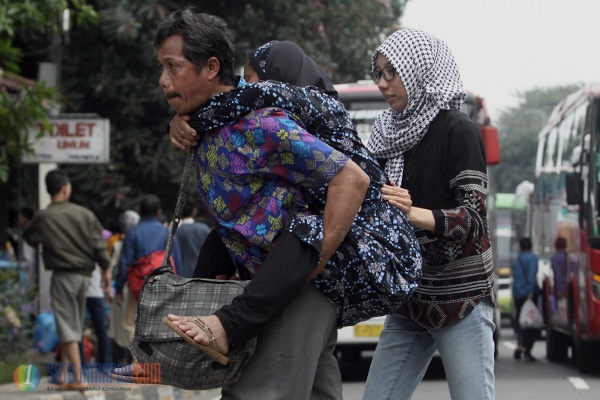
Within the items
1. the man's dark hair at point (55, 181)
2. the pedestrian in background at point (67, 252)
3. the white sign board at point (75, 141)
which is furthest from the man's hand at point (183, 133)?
the white sign board at point (75, 141)

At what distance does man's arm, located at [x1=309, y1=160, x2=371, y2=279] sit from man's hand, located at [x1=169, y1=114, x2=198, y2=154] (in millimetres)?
423

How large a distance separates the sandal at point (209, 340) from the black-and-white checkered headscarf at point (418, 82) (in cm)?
133

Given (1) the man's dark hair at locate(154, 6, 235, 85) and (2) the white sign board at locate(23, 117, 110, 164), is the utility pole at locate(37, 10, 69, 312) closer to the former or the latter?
(2) the white sign board at locate(23, 117, 110, 164)

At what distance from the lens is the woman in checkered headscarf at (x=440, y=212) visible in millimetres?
3984

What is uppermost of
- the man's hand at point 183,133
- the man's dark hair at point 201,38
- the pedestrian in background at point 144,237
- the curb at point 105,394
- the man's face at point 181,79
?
the man's dark hair at point 201,38

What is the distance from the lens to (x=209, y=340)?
2.98 m

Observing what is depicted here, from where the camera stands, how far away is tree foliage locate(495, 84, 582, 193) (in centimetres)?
6775

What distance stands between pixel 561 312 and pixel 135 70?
22.3 ft

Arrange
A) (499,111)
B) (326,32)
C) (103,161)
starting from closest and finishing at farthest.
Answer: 1. (103,161)
2. (326,32)
3. (499,111)

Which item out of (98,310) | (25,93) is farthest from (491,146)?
(25,93)

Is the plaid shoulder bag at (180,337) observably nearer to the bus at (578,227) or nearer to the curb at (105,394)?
the curb at (105,394)

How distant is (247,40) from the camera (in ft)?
55.5

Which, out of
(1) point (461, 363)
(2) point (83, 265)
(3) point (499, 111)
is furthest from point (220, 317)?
(3) point (499, 111)

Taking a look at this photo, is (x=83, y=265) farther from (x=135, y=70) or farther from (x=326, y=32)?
(x=326, y=32)
